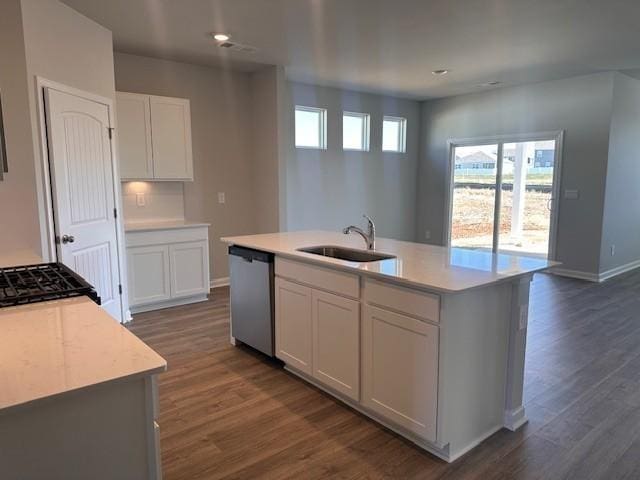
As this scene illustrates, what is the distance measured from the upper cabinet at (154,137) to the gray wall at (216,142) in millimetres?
362

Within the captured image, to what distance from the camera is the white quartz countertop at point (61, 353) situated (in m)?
1.03

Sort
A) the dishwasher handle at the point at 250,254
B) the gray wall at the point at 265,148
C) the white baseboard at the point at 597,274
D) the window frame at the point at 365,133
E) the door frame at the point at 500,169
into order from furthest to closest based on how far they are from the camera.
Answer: the window frame at the point at 365,133 < the door frame at the point at 500,169 < the white baseboard at the point at 597,274 < the gray wall at the point at 265,148 < the dishwasher handle at the point at 250,254

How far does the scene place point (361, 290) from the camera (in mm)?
2477

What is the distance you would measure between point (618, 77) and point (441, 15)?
11.4 ft

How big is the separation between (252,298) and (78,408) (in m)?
2.37

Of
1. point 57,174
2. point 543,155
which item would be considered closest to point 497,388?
point 57,174

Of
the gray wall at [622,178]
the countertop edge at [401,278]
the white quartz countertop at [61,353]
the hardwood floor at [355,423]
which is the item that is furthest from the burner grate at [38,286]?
the gray wall at [622,178]

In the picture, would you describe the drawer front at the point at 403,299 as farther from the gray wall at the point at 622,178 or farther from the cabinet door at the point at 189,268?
the gray wall at the point at 622,178

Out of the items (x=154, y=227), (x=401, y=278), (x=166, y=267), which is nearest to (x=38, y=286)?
(x=401, y=278)

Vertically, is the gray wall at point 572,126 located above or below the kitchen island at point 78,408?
above

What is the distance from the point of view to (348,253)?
3188mm

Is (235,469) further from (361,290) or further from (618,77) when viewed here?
(618,77)

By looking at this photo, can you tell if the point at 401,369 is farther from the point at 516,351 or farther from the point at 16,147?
the point at 16,147

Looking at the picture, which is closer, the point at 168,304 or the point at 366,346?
the point at 366,346
